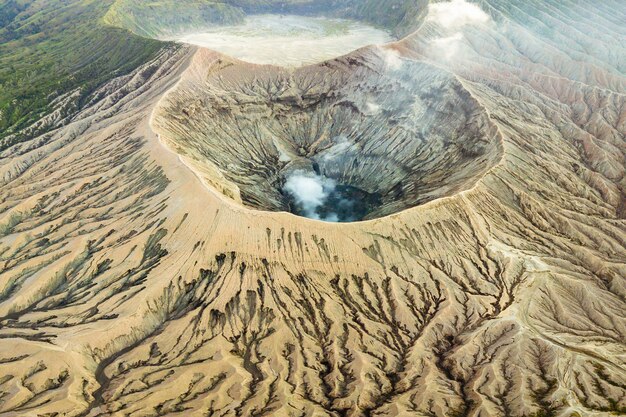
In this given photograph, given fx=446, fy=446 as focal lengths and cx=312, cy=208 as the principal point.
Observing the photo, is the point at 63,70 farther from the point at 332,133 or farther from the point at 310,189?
the point at 310,189

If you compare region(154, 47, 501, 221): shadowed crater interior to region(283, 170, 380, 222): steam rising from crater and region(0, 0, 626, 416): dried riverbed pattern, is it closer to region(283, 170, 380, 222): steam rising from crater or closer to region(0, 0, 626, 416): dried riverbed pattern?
region(283, 170, 380, 222): steam rising from crater

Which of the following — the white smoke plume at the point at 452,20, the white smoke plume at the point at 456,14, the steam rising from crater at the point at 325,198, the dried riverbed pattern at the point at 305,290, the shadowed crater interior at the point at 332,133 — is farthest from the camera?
the white smoke plume at the point at 456,14

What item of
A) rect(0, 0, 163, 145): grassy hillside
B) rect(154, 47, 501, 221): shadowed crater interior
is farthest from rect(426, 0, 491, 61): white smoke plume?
rect(0, 0, 163, 145): grassy hillside

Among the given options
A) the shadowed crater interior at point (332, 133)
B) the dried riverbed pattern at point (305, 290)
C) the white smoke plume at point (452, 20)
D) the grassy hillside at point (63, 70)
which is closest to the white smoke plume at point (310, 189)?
the shadowed crater interior at point (332, 133)

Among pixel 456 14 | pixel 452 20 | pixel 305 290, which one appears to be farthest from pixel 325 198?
pixel 456 14

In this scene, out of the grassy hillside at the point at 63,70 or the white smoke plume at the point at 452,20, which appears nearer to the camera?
the grassy hillside at the point at 63,70

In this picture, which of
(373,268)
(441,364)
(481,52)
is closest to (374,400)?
(441,364)

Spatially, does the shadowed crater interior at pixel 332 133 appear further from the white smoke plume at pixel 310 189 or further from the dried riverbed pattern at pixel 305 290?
the dried riverbed pattern at pixel 305 290

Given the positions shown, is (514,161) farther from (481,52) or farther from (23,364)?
(23,364)

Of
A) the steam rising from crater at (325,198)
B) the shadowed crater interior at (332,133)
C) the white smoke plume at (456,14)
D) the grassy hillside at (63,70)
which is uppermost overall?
the grassy hillside at (63,70)
